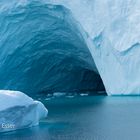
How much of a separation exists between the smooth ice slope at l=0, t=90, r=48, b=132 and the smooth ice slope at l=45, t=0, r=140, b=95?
6250mm

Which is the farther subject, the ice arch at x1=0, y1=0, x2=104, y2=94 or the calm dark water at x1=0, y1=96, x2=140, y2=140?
the ice arch at x1=0, y1=0, x2=104, y2=94

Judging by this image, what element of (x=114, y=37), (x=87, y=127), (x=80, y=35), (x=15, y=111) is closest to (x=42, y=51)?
(x=80, y=35)

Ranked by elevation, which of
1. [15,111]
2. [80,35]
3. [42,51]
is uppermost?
[15,111]

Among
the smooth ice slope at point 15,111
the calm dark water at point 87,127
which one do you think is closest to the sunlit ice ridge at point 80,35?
the calm dark water at point 87,127

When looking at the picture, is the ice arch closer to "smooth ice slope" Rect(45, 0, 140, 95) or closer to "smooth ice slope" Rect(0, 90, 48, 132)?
"smooth ice slope" Rect(45, 0, 140, 95)

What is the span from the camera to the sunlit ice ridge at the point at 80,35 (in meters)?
13.4

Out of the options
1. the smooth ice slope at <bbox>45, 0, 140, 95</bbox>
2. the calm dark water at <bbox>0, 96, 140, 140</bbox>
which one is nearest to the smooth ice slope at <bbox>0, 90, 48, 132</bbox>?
the calm dark water at <bbox>0, 96, 140, 140</bbox>

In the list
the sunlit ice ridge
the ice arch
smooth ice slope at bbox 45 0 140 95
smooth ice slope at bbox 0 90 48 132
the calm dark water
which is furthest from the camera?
the ice arch

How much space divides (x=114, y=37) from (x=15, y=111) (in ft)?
22.8

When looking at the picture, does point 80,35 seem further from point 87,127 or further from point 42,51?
point 87,127

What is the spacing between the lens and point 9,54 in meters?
16.0

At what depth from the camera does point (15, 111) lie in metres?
7.25

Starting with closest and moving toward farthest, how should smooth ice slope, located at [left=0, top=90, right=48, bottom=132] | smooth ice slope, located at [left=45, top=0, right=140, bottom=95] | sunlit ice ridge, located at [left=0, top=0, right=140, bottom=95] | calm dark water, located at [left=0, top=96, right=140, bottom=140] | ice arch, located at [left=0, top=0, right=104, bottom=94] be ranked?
calm dark water, located at [left=0, top=96, right=140, bottom=140], smooth ice slope, located at [left=0, top=90, right=48, bottom=132], smooth ice slope, located at [left=45, top=0, right=140, bottom=95], sunlit ice ridge, located at [left=0, top=0, right=140, bottom=95], ice arch, located at [left=0, top=0, right=104, bottom=94]

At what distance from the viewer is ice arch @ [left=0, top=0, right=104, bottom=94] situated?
14.4m
